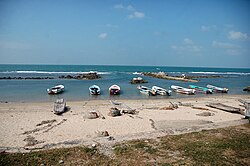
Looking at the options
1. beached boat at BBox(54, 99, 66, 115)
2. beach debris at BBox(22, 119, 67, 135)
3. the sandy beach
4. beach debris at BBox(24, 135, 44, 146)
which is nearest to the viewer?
the sandy beach

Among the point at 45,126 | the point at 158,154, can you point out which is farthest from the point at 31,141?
the point at 158,154

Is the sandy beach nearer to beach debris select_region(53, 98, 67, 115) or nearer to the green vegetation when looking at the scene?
beach debris select_region(53, 98, 67, 115)

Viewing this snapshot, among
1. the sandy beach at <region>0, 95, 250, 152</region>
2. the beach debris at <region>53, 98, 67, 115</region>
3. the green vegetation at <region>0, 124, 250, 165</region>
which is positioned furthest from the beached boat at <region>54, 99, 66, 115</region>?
the green vegetation at <region>0, 124, 250, 165</region>

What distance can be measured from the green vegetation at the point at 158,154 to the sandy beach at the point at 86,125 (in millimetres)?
770

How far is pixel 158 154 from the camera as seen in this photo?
7.33 meters

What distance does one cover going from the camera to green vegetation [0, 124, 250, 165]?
21.8ft

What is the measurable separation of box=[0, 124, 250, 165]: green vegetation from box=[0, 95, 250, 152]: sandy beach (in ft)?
2.53

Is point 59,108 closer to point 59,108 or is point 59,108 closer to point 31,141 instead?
point 59,108

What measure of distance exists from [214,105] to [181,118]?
5.94 meters

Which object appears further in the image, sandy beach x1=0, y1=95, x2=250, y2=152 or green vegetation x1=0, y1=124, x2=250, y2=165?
sandy beach x1=0, y1=95, x2=250, y2=152

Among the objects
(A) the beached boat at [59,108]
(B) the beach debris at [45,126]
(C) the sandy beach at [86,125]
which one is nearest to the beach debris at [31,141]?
(C) the sandy beach at [86,125]

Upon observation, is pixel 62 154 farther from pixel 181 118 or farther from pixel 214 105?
pixel 214 105

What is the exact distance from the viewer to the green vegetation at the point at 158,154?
6.65m

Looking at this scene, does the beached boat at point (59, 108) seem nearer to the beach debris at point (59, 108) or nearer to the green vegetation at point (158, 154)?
the beach debris at point (59, 108)
